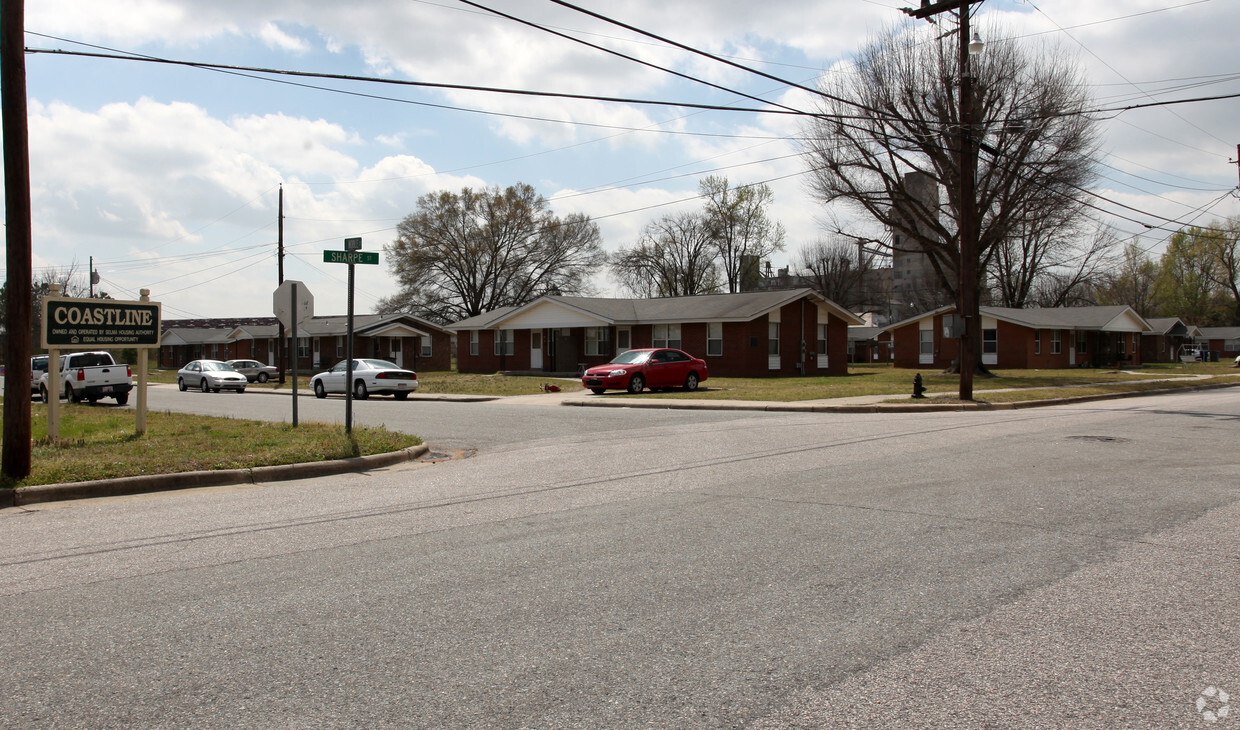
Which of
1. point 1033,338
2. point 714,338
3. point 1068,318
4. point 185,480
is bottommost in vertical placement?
point 185,480

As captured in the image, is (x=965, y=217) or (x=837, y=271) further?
(x=837, y=271)

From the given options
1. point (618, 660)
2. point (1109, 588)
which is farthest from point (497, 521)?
point (1109, 588)

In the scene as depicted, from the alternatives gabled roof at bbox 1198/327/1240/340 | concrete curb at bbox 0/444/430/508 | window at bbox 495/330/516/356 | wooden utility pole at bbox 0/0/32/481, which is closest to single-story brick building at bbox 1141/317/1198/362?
gabled roof at bbox 1198/327/1240/340

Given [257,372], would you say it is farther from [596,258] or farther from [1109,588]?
[1109,588]

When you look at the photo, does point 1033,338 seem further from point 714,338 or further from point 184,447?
point 184,447

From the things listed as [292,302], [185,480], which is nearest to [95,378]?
[292,302]

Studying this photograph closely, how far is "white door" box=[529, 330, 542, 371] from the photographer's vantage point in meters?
45.6

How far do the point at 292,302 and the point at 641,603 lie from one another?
11705 millimetres

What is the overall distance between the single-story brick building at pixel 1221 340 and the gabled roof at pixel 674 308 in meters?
62.4

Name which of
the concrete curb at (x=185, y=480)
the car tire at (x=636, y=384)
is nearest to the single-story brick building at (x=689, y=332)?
the car tire at (x=636, y=384)

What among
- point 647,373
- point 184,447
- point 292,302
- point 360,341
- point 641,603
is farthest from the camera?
point 360,341

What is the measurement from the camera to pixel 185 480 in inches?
398
